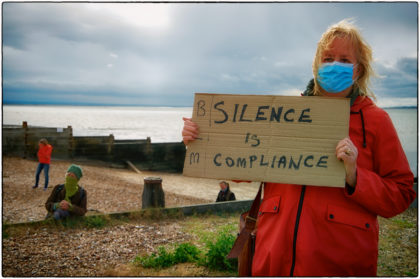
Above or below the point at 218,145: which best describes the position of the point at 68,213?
below

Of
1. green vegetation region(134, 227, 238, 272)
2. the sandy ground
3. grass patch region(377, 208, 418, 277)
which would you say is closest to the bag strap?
green vegetation region(134, 227, 238, 272)

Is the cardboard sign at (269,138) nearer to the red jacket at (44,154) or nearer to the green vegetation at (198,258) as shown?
the green vegetation at (198,258)

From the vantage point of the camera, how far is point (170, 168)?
26547 mm

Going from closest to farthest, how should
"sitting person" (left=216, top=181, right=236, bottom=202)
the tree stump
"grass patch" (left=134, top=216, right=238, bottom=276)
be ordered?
"grass patch" (left=134, top=216, right=238, bottom=276)
the tree stump
"sitting person" (left=216, top=181, right=236, bottom=202)

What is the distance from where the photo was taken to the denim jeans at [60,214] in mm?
6531

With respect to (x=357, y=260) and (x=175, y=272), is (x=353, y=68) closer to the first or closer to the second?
(x=357, y=260)

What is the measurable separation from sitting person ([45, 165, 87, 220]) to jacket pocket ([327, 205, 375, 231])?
19.5 feet


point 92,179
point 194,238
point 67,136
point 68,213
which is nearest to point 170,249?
point 194,238

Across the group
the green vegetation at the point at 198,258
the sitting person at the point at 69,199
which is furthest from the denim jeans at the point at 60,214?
the green vegetation at the point at 198,258

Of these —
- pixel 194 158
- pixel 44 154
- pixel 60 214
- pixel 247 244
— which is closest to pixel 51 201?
pixel 60 214

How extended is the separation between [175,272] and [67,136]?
19.9 metres

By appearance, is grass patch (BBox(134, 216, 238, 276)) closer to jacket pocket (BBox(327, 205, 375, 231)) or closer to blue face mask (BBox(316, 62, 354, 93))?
jacket pocket (BBox(327, 205, 375, 231))

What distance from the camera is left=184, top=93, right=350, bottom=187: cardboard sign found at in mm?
1989

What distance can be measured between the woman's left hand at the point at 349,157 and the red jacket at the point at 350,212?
0.05 m
